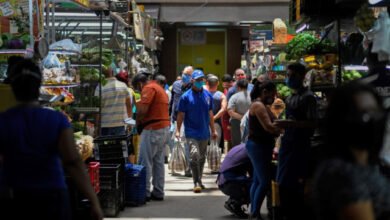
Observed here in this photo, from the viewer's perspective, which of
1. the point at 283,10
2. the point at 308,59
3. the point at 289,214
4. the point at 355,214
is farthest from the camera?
the point at 283,10

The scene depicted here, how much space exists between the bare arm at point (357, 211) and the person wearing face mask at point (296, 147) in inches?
157

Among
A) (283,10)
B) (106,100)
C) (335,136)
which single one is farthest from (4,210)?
(283,10)

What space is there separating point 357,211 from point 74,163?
2148mm

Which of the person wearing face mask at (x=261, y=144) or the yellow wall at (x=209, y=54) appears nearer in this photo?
the person wearing face mask at (x=261, y=144)

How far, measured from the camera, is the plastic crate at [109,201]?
9094 millimetres

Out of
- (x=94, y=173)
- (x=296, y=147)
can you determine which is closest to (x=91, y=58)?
(x=94, y=173)

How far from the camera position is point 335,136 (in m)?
3.13

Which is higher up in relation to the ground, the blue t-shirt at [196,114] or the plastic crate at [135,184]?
the blue t-shirt at [196,114]

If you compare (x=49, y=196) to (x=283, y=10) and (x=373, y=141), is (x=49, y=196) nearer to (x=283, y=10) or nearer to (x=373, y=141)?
(x=373, y=141)

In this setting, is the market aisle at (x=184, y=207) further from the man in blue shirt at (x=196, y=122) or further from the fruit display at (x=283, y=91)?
the fruit display at (x=283, y=91)

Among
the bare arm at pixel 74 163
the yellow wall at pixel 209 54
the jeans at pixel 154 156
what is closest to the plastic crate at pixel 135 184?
the jeans at pixel 154 156

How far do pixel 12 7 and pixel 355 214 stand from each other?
5336 millimetres

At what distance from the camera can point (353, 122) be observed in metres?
3.03

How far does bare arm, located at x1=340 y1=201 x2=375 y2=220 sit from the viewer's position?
9.70ft
